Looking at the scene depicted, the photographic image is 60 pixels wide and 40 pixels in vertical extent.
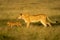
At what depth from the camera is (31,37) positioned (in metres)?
1.34

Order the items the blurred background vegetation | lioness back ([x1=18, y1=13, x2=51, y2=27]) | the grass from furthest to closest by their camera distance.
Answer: the blurred background vegetation < lioness back ([x1=18, y1=13, x2=51, y2=27]) < the grass

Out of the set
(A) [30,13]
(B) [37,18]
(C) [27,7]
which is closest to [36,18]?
(B) [37,18]

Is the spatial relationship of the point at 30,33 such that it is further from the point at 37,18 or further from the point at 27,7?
the point at 27,7

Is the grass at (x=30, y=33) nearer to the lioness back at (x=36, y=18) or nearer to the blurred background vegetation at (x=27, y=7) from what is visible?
the lioness back at (x=36, y=18)

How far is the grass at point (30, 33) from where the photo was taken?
1.34 meters

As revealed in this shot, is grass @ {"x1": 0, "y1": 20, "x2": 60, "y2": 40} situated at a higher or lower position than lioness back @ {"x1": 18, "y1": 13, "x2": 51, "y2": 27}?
lower

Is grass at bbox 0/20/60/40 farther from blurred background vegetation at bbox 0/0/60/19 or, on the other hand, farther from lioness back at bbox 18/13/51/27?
blurred background vegetation at bbox 0/0/60/19

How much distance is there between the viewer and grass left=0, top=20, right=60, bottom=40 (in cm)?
134

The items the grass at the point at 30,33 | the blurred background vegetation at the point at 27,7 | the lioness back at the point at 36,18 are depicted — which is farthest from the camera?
the blurred background vegetation at the point at 27,7

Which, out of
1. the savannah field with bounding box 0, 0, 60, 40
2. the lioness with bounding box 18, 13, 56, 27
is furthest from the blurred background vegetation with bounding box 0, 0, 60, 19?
the lioness with bounding box 18, 13, 56, 27

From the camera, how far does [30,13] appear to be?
1.58 metres

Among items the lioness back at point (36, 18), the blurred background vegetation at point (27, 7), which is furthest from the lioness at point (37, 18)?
the blurred background vegetation at point (27, 7)

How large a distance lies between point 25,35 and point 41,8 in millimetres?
411

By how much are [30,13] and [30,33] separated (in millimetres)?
260
